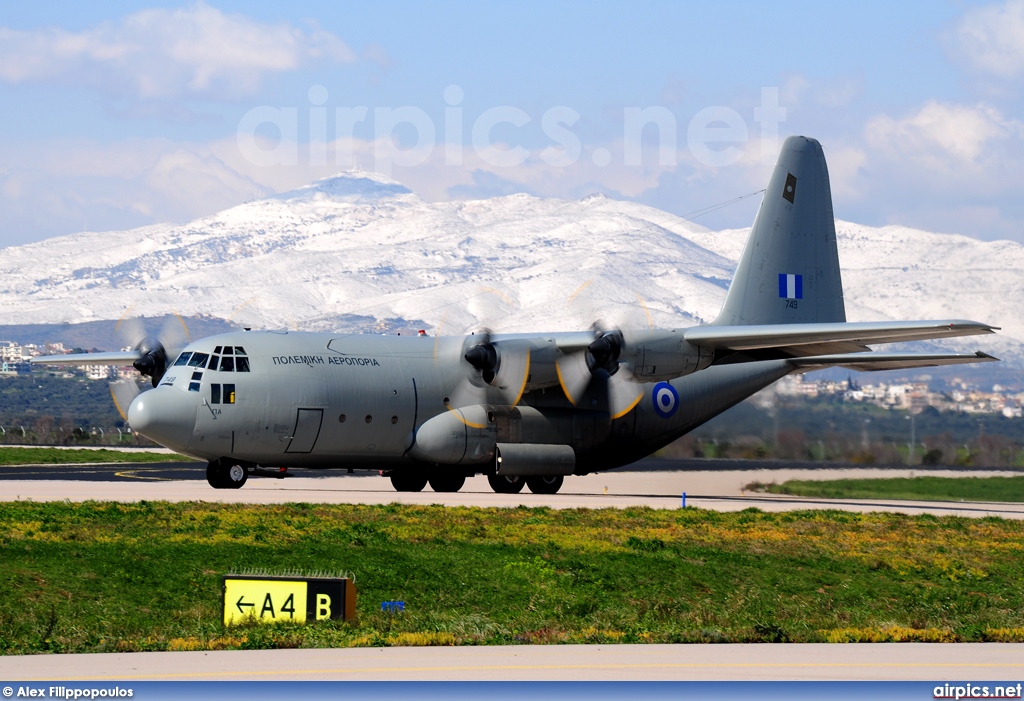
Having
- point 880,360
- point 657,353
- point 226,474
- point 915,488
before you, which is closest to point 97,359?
point 226,474

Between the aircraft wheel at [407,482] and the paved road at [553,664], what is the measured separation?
23.4m

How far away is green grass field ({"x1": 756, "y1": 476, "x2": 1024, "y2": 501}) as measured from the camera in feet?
135

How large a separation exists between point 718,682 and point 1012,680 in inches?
109

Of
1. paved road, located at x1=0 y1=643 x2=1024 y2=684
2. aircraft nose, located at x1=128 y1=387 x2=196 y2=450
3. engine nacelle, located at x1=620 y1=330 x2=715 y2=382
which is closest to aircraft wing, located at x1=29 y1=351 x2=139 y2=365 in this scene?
aircraft nose, located at x1=128 y1=387 x2=196 y2=450

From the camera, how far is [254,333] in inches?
1364

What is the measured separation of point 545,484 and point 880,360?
10283 millimetres

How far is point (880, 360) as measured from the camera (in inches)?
1533

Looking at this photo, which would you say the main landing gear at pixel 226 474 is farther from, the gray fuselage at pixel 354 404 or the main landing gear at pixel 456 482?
the main landing gear at pixel 456 482

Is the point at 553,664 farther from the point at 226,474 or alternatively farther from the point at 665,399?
the point at 665,399

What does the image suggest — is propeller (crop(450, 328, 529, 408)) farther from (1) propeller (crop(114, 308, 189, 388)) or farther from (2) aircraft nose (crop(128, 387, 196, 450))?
(1) propeller (crop(114, 308, 189, 388))

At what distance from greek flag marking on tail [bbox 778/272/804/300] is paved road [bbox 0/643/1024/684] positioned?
27.4m

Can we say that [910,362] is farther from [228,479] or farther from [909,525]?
[228,479]

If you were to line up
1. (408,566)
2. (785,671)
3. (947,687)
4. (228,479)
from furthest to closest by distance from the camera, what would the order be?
1. (228,479)
2. (408,566)
3. (785,671)
4. (947,687)

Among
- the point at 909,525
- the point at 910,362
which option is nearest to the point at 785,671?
the point at 909,525
